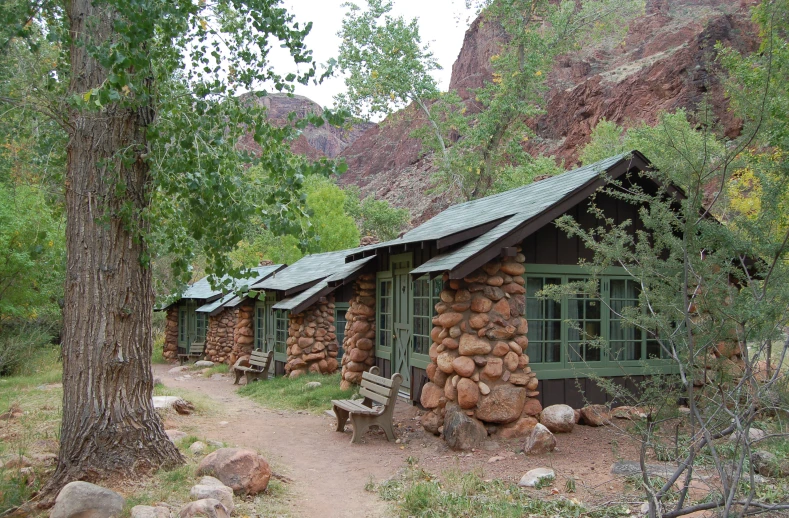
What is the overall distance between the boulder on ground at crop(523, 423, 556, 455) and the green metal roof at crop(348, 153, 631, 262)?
110 inches

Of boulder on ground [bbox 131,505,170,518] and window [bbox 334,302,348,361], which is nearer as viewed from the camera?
boulder on ground [bbox 131,505,170,518]

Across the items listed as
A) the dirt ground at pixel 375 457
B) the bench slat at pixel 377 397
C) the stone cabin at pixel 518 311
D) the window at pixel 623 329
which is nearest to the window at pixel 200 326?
the dirt ground at pixel 375 457

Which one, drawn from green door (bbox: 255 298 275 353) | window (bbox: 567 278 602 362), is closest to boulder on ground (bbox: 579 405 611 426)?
window (bbox: 567 278 602 362)

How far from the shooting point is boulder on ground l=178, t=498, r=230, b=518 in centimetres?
461

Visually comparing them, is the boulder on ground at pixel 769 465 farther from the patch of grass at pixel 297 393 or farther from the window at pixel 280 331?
the window at pixel 280 331

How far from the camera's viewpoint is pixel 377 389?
9.18 metres

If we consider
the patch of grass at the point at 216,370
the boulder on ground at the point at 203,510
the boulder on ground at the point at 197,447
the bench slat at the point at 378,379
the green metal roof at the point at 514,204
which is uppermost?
the green metal roof at the point at 514,204

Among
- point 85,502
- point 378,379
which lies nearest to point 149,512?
point 85,502

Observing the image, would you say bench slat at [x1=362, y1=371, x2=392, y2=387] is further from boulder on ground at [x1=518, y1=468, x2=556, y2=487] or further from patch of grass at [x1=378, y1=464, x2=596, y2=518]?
boulder on ground at [x1=518, y1=468, x2=556, y2=487]

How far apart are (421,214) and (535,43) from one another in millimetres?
28023

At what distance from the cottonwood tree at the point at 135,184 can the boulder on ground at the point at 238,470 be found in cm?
41

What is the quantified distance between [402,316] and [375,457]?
144 inches

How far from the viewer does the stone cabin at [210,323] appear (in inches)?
757

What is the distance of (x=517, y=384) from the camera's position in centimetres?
812
